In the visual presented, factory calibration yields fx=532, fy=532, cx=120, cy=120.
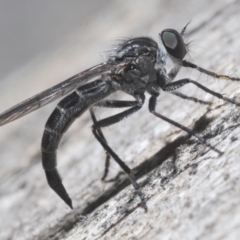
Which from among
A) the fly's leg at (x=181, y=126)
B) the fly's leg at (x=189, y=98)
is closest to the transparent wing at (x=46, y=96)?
the fly's leg at (x=181, y=126)

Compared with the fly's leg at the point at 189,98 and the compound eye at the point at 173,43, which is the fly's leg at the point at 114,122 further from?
the compound eye at the point at 173,43

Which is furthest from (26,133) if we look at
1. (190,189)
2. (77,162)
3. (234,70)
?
(190,189)

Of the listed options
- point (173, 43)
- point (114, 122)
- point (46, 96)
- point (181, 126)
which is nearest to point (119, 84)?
point (114, 122)

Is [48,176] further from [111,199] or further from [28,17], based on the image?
[28,17]

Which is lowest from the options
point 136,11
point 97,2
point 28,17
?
point 136,11


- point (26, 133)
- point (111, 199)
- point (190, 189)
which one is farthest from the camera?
point (26, 133)

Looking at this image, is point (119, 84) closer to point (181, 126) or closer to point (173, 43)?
point (173, 43)

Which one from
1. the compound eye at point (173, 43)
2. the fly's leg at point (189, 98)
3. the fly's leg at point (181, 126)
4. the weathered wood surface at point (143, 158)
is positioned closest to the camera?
the weathered wood surface at point (143, 158)

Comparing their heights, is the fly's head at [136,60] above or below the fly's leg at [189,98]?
above

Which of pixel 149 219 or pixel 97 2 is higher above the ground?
pixel 97 2
